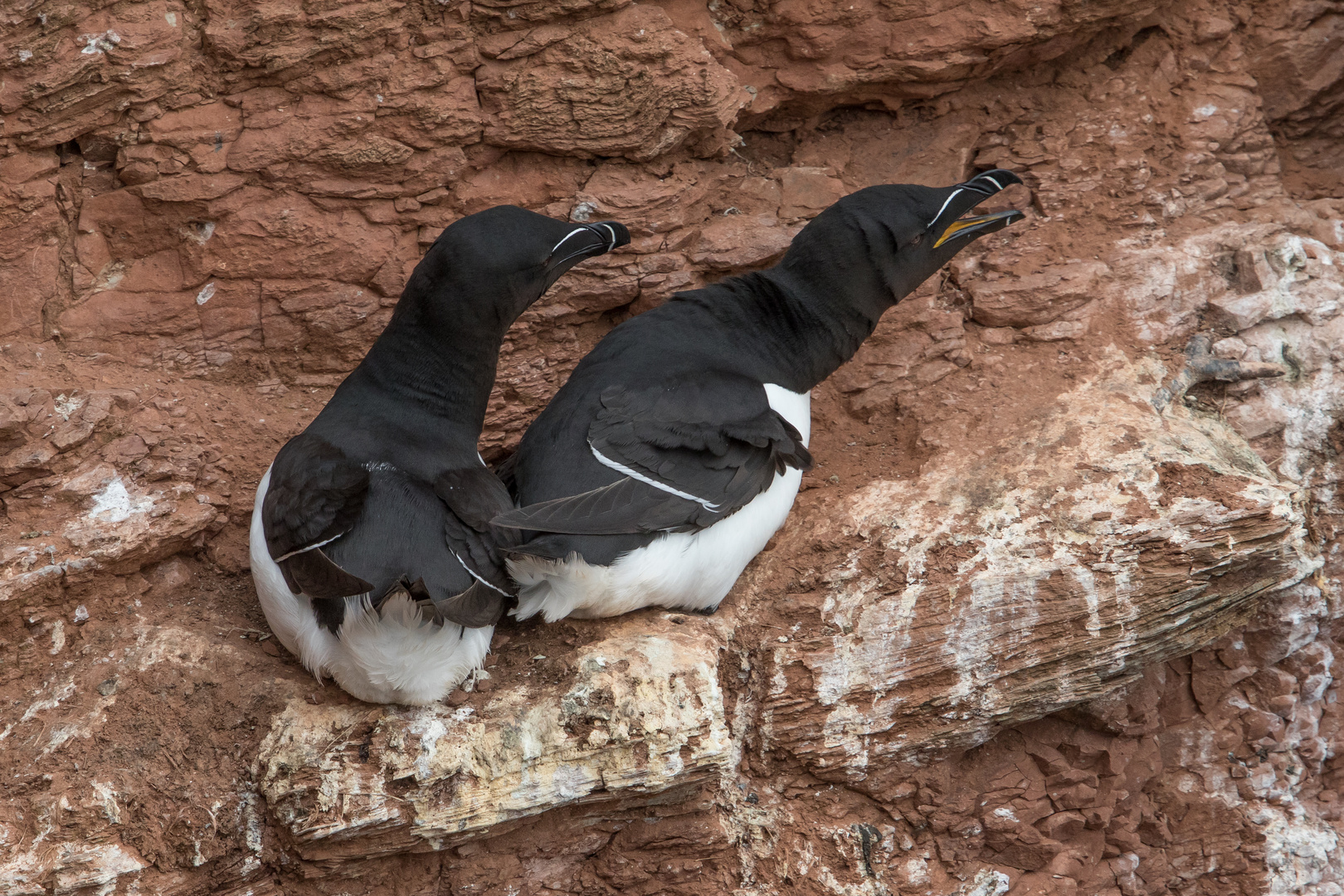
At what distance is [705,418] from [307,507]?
1461 mm

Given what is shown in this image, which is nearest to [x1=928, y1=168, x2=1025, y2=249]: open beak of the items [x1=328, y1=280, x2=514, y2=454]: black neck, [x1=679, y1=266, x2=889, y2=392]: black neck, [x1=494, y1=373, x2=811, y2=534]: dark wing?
[x1=679, y1=266, x2=889, y2=392]: black neck

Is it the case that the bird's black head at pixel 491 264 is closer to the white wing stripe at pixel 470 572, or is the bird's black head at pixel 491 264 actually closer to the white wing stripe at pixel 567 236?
the white wing stripe at pixel 567 236

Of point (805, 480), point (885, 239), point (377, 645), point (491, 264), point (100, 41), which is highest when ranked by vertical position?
point (885, 239)

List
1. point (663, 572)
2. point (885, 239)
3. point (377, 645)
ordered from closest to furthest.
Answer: point (377, 645) → point (663, 572) → point (885, 239)

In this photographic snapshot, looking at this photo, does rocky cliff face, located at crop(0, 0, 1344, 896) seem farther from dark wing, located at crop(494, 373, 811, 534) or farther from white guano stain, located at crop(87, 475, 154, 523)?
dark wing, located at crop(494, 373, 811, 534)

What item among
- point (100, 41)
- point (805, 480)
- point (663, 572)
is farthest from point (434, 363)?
point (100, 41)

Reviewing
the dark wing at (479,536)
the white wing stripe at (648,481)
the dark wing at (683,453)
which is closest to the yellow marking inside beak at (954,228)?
the dark wing at (683,453)

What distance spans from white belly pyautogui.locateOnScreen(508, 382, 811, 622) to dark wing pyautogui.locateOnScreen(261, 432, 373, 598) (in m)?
0.59

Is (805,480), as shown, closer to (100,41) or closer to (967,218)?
(967,218)

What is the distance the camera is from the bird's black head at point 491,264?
4.39 meters

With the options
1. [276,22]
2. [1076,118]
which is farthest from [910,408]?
[276,22]

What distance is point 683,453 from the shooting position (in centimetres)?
439

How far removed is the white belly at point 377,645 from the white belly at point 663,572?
0.25m

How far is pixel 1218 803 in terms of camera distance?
479cm
